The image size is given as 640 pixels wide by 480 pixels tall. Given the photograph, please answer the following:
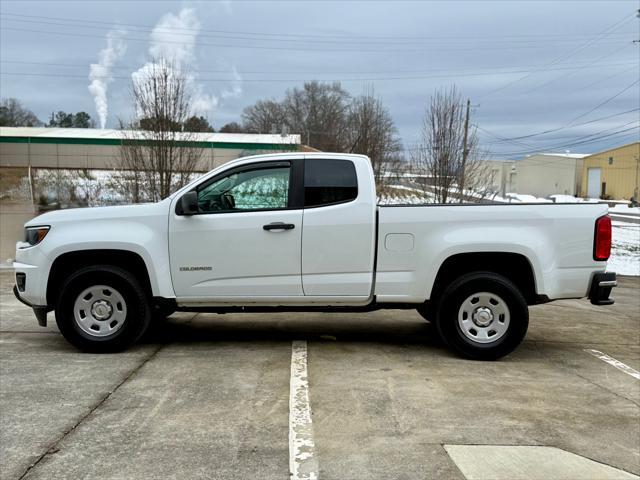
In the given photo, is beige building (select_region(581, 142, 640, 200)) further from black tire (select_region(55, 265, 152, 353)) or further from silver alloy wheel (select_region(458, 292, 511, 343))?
black tire (select_region(55, 265, 152, 353))

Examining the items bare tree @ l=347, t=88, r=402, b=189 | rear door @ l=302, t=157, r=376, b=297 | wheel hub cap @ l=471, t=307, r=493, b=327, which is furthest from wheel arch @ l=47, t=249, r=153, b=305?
bare tree @ l=347, t=88, r=402, b=189

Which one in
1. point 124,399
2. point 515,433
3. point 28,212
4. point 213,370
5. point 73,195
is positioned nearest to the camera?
point 515,433

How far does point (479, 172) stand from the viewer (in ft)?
53.6

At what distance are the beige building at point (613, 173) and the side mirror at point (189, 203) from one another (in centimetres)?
6800

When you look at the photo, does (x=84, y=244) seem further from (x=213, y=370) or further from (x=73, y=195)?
(x=73, y=195)

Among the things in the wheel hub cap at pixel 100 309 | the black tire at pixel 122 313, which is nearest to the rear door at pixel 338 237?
the black tire at pixel 122 313

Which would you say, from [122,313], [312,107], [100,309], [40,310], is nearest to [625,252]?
[122,313]

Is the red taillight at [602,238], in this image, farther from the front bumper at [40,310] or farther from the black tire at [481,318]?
the front bumper at [40,310]

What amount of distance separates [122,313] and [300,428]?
2.75 metres

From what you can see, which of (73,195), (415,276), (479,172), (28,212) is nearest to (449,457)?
(415,276)

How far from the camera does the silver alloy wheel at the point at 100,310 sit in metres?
6.00

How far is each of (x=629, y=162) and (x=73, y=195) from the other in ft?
220

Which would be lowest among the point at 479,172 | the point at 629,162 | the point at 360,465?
the point at 360,465

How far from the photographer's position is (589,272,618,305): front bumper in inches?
228
